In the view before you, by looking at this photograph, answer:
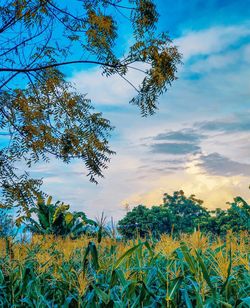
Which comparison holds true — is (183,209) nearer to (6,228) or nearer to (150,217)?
(150,217)

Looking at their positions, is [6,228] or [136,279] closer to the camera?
[136,279]

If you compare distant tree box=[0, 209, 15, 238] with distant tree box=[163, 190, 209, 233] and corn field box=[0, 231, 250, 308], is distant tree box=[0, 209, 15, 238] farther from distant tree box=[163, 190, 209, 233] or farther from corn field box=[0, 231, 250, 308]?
distant tree box=[163, 190, 209, 233]

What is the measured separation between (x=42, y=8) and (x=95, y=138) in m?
2.63

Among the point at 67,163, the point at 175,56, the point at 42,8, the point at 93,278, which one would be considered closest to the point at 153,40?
the point at 175,56

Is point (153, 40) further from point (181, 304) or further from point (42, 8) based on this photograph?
point (181, 304)

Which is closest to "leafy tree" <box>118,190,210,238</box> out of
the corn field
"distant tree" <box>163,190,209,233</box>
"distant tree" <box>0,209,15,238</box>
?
"distant tree" <box>163,190,209,233</box>

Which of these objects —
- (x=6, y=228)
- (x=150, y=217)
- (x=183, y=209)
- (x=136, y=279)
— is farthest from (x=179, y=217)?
(x=136, y=279)

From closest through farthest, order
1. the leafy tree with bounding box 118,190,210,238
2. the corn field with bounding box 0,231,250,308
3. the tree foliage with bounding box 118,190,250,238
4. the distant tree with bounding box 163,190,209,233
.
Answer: the corn field with bounding box 0,231,250,308
the tree foliage with bounding box 118,190,250,238
the leafy tree with bounding box 118,190,210,238
the distant tree with bounding box 163,190,209,233

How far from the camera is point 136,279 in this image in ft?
7.22

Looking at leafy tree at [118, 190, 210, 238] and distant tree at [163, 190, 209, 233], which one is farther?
distant tree at [163, 190, 209, 233]

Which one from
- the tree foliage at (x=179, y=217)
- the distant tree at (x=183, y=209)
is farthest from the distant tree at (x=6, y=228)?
the distant tree at (x=183, y=209)

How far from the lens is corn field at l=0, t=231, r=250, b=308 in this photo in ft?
6.47

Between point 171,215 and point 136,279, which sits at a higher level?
point 171,215

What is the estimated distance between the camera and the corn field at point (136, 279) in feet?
6.47
